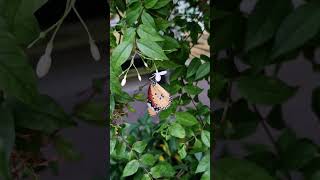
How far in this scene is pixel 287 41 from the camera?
49 cm

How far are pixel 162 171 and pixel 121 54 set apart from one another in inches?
13.9

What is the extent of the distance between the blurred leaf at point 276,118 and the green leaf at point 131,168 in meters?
0.60

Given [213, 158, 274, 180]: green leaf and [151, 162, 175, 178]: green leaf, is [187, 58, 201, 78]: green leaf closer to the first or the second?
[151, 162, 175, 178]: green leaf

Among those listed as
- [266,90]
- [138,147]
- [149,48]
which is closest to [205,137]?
[138,147]

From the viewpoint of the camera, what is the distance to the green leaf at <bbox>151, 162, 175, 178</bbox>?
1096 millimetres

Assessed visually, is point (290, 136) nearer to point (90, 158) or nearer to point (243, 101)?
point (243, 101)

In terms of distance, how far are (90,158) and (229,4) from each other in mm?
305

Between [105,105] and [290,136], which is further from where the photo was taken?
[105,105]

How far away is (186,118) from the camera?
3.50 feet

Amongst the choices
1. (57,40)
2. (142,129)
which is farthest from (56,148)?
(142,129)

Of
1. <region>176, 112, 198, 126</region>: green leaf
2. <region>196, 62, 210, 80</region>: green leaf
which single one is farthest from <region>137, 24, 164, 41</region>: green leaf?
<region>176, 112, 198, 126</region>: green leaf

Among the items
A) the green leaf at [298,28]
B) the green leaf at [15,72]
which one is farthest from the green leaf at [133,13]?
the green leaf at [298,28]

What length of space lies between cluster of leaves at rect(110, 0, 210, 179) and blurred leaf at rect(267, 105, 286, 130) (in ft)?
1.20

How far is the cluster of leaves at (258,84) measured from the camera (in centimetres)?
50
